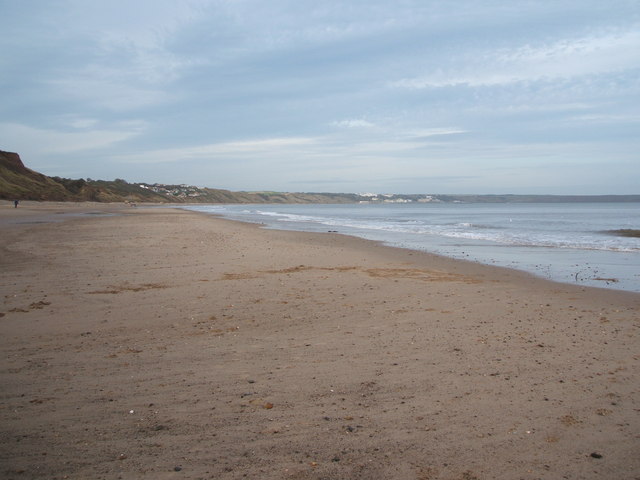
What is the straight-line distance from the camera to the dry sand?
3.17m

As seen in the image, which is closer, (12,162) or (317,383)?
(317,383)

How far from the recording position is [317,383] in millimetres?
4418

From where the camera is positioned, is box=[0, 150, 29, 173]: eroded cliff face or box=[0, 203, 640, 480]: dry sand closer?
box=[0, 203, 640, 480]: dry sand

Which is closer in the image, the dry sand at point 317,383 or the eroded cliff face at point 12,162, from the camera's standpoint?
the dry sand at point 317,383

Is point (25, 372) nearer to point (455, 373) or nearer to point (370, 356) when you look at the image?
point (370, 356)

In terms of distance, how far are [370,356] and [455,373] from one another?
3.18 ft

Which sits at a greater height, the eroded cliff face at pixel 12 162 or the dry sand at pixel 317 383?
the eroded cliff face at pixel 12 162

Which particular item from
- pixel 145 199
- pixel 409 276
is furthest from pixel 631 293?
pixel 145 199

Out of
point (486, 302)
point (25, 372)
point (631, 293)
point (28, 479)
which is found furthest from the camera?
point (631, 293)

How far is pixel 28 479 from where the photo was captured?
9.60ft

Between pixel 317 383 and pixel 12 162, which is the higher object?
pixel 12 162

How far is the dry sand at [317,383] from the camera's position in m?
3.17

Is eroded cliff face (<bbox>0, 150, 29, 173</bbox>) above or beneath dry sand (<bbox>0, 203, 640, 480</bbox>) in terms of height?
above

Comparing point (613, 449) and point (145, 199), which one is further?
point (145, 199)
